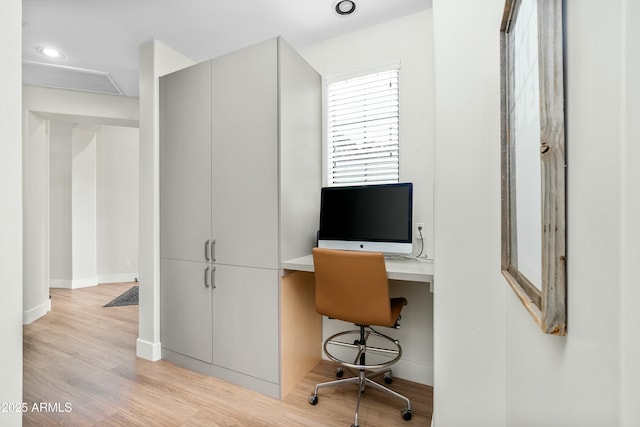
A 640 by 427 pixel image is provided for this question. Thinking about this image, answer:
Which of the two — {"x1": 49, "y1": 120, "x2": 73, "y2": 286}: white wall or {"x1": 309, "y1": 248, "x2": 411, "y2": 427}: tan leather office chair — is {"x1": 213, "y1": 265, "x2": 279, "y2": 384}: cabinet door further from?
{"x1": 49, "y1": 120, "x2": 73, "y2": 286}: white wall

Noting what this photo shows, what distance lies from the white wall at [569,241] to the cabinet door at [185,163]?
1.72 metres

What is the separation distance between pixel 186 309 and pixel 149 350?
546mm

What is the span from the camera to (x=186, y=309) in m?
2.45

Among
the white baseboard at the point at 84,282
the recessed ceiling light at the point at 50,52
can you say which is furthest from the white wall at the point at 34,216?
the white baseboard at the point at 84,282

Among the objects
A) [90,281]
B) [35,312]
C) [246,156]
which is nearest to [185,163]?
[246,156]

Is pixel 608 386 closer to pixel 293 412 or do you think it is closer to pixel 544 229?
pixel 544 229

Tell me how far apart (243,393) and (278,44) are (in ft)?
7.77

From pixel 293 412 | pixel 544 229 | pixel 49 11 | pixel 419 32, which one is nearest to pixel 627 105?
pixel 544 229

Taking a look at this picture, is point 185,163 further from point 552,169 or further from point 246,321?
point 552,169

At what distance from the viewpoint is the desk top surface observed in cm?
169

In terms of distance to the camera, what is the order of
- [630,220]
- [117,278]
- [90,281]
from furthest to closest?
[117,278] < [90,281] < [630,220]

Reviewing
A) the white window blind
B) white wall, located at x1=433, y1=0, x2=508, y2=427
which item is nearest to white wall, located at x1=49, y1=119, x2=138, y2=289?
the white window blind

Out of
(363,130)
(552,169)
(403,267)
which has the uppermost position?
(363,130)

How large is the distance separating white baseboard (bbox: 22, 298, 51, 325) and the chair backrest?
3617mm
